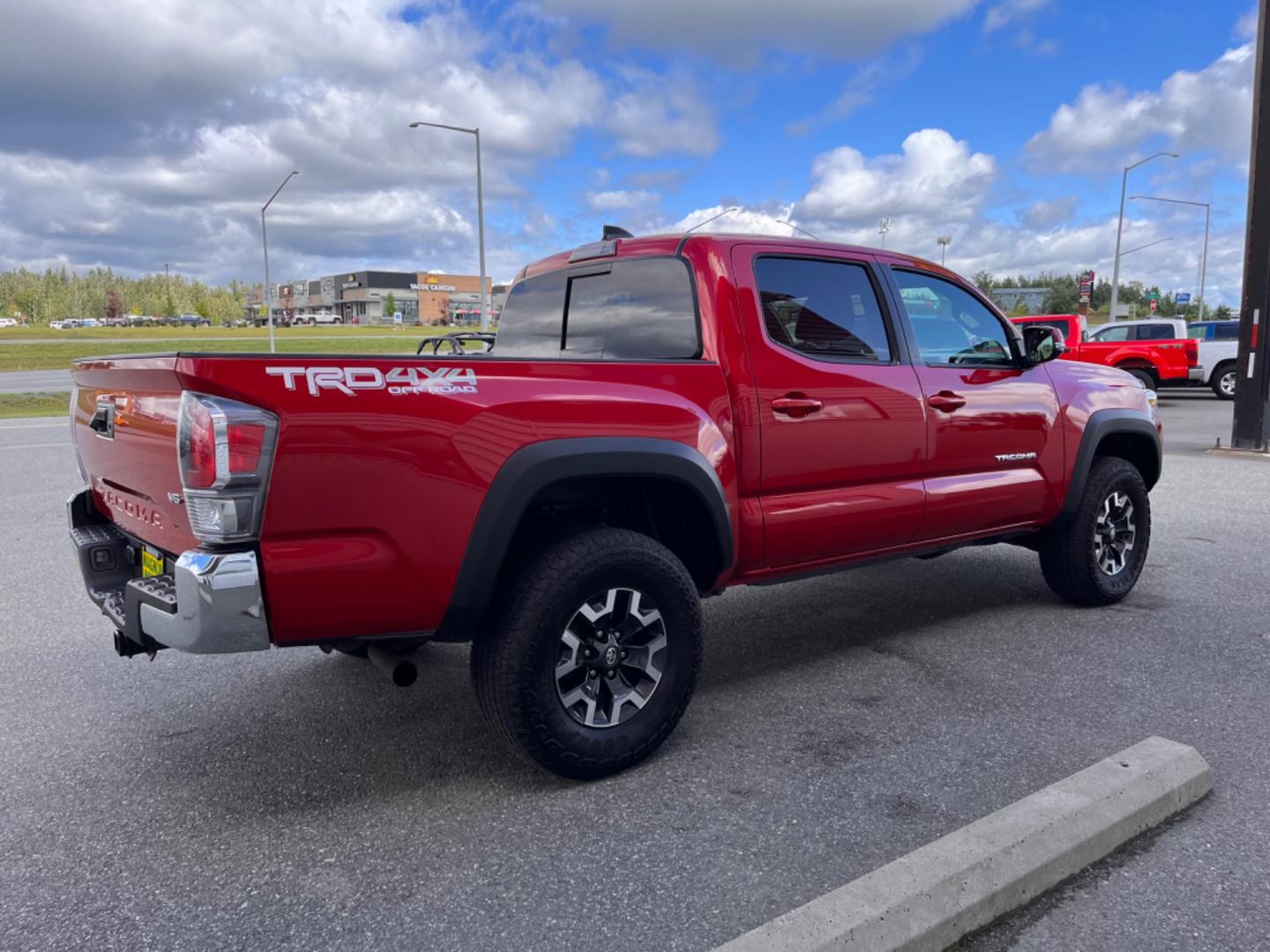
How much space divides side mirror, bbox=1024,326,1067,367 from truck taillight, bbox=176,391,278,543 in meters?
3.74

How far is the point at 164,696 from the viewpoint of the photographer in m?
3.93

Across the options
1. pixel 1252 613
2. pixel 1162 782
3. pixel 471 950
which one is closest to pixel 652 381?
pixel 471 950

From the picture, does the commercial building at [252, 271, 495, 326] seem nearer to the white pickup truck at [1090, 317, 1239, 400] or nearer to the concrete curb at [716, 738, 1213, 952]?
the white pickup truck at [1090, 317, 1239, 400]

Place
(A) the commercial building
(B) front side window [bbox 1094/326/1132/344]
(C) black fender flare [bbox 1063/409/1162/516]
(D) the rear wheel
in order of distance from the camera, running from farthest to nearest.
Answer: (A) the commercial building, (D) the rear wheel, (B) front side window [bbox 1094/326/1132/344], (C) black fender flare [bbox 1063/409/1162/516]

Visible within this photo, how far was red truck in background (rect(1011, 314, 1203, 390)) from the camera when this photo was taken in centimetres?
1992

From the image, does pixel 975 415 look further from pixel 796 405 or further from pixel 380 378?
pixel 380 378

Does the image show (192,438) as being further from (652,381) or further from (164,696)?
(164,696)

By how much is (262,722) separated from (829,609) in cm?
298

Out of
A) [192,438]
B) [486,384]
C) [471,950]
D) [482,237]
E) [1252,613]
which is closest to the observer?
[471,950]

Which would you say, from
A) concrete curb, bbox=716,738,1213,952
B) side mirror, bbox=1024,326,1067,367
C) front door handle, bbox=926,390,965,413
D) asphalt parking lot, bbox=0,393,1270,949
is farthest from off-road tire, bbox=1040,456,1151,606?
concrete curb, bbox=716,738,1213,952

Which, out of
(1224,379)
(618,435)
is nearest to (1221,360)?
(1224,379)

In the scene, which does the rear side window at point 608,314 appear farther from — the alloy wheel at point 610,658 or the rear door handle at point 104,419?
the rear door handle at point 104,419

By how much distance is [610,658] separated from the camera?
125 inches

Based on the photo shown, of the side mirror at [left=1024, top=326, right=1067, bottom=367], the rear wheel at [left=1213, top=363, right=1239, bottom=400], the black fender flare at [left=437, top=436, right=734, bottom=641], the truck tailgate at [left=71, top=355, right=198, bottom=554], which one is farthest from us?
the rear wheel at [left=1213, top=363, right=1239, bottom=400]
